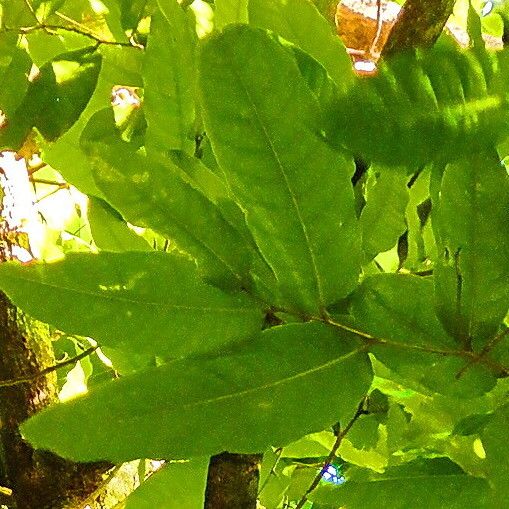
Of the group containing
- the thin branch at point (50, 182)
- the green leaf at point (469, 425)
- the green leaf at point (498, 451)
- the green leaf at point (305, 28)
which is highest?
the green leaf at point (305, 28)

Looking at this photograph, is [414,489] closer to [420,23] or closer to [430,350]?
[430,350]

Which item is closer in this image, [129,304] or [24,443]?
[129,304]

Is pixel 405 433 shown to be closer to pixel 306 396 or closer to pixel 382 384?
pixel 382 384

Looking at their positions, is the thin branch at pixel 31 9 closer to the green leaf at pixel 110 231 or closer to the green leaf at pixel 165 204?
the green leaf at pixel 110 231

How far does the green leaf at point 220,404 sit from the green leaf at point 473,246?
44 mm

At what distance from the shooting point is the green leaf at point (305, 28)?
32cm

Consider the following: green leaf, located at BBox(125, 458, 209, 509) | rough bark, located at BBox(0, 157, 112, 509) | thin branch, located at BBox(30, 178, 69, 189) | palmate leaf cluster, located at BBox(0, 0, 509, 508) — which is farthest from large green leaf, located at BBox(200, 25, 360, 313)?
thin branch, located at BBox(30, 178, 69, 189)

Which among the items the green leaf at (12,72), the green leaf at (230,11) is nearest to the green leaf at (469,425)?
the green leaf at (230,11)

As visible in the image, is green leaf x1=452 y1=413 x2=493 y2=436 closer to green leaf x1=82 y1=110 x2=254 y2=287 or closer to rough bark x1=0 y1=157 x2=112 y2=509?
green leaf x1=82 y1=110 x2=254 y2=287

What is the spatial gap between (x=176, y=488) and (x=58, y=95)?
0.89 feet

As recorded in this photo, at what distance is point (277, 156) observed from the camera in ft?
0.77

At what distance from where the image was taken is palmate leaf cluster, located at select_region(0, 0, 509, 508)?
0.68 ft

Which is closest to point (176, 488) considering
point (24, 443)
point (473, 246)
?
point (473, 246)

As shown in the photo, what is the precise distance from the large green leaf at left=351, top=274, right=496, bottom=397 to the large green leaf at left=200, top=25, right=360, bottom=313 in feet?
0.08
